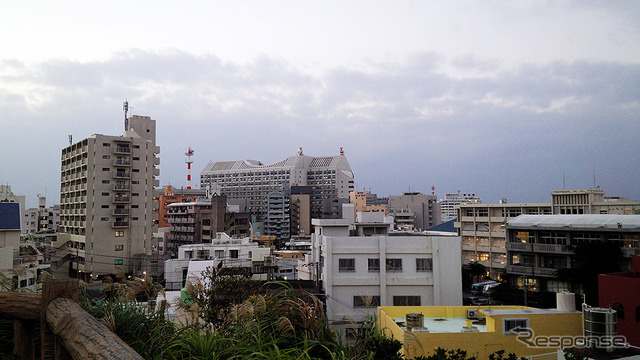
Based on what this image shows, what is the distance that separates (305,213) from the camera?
274ft

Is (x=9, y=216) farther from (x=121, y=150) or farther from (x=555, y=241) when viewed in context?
(x=555, y=241)

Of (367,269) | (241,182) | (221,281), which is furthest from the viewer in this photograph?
(241,182)

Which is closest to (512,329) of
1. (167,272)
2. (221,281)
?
(221,281)

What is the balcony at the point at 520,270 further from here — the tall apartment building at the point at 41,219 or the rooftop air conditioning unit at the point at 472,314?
the tall apartment building at the point at 41,219

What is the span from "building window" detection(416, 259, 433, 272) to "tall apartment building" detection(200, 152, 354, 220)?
264 ft

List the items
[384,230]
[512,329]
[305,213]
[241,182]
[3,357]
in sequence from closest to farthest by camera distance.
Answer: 1. [3,357]
2. [512,329]
3. [384,230]
4. [305,213]
5. [241,182]

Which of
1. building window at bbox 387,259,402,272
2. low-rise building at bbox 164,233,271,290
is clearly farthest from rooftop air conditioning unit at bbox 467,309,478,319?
low-rise building at bbox 164,233,271,290

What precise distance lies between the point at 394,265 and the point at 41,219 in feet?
247

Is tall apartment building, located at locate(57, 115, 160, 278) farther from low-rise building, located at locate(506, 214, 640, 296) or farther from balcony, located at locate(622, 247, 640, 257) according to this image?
balcony, located at locate(622, 247, 640, 257)

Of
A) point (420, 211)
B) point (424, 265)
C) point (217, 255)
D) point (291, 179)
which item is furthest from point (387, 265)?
point (291, 179)

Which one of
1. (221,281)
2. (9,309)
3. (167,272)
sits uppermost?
(9,309)

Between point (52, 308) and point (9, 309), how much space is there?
2.48 feet

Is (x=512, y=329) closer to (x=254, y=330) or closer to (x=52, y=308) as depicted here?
(x=254, y=330)

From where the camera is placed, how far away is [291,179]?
354ft
